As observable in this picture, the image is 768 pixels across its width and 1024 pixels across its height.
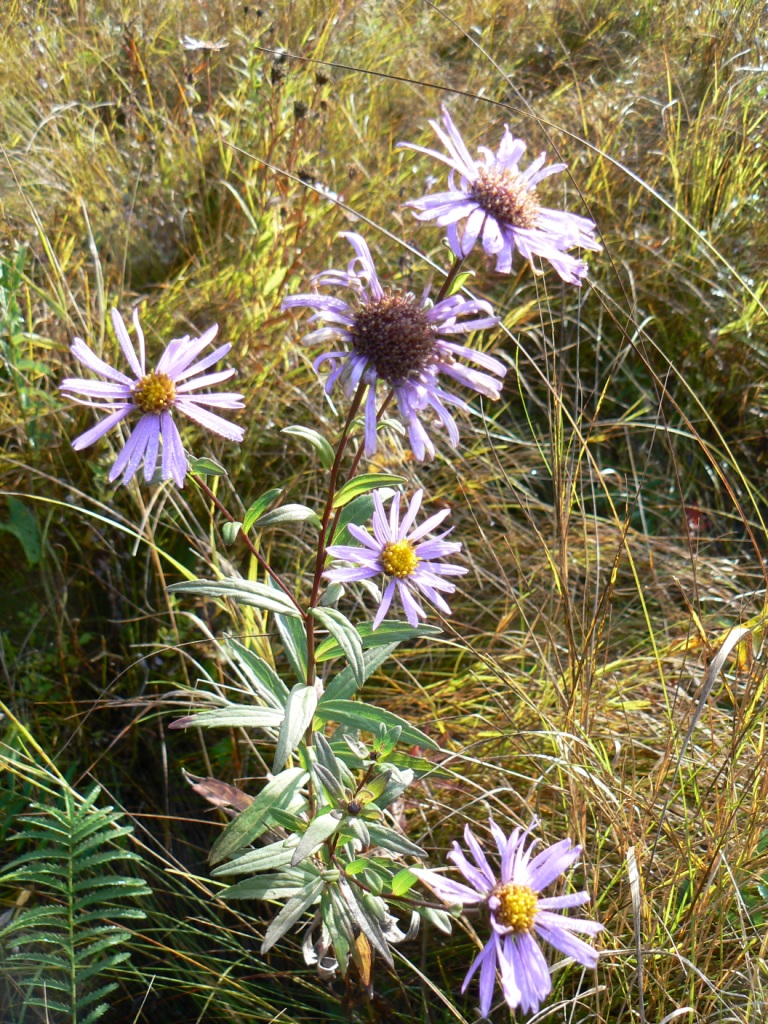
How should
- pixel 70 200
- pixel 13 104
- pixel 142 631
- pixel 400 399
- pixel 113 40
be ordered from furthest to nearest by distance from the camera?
1. pixel 113 40
2. pixel 13 104
3. pixel 70 200
4. pixel 142 631
5. pixel 400 399

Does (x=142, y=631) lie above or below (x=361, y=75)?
below

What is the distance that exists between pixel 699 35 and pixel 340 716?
325 centimetres

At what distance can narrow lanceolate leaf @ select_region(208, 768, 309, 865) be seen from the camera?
1294 mm

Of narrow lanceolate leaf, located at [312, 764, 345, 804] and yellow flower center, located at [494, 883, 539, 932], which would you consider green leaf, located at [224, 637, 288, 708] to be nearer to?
narrow lanceolate leaf, located at [312, 764, 345, 804]

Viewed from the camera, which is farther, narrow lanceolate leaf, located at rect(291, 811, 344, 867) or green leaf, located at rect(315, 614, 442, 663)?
green leaf, located at rect(315, 614, 442, 663)

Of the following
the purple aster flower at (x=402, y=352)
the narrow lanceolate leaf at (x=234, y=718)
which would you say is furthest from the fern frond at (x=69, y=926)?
the purple aster flower at (x=402, y=352)

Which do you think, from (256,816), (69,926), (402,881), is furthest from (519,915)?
(69,926)

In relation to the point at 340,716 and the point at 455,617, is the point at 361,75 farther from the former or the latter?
A: the point at 340,716

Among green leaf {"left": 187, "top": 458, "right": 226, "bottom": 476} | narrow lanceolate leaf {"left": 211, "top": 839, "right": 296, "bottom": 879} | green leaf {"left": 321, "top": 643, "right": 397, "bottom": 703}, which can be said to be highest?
green leaf {"left": 187, "top": 458, "right": 226, "bottom": 476}

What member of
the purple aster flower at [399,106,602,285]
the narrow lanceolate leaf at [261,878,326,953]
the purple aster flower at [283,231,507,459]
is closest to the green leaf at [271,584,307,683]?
the narrow lanceolate leaf at [261,878,326,953]

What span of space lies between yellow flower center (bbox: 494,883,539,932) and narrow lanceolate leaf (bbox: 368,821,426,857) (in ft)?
0.45

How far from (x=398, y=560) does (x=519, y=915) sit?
1.86 feet

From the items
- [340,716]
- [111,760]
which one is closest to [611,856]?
[340,716]

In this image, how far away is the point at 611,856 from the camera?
1.73 m
